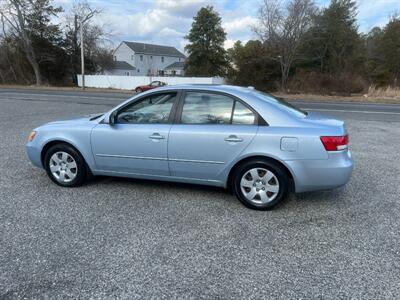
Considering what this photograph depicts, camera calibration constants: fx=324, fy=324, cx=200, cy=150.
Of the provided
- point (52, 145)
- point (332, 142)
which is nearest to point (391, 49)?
point (332, 142)

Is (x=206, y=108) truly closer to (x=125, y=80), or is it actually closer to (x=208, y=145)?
(x=208, y=145)

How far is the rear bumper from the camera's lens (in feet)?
12.5

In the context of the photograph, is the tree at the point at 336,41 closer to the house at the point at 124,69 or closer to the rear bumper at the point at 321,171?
the rear bumper at the point at 321,171

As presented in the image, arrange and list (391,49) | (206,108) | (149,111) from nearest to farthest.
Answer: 1. (206,108)
2. (149,111)
3. (391,49)

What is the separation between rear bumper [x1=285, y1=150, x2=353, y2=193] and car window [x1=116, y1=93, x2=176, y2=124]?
1735mm

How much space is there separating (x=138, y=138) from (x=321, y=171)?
7.77 feet

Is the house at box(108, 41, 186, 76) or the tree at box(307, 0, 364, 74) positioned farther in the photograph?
the house at box(108, 41, 186, 76)

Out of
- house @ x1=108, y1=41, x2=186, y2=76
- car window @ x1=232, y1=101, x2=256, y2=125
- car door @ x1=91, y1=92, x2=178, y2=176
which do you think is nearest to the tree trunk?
house @ x1=108, y1=41, x2=186, y2=76

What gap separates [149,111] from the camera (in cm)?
448

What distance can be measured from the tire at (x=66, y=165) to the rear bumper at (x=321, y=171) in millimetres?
2930

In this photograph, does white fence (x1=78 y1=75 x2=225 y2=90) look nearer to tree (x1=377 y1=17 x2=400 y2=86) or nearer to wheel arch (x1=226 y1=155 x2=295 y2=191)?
tree (x1=377 y1=17 x2=400 y2=86)

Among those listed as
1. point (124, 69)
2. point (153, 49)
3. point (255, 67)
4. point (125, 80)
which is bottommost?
point (125, 80)

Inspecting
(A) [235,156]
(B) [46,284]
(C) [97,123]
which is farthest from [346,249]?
(C) [97,123]

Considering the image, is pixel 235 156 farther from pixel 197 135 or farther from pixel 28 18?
pixel 28 18
